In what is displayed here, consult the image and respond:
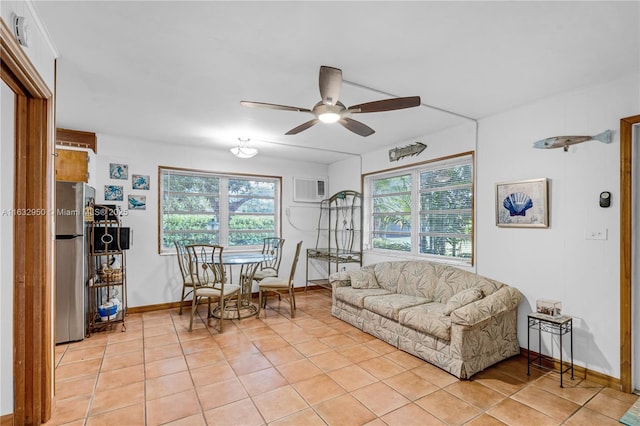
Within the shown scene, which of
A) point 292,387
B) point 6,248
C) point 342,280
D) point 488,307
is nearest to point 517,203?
point 488,307

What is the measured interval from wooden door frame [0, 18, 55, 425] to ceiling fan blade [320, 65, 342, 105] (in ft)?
5.62

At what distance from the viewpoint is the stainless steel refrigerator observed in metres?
3.37

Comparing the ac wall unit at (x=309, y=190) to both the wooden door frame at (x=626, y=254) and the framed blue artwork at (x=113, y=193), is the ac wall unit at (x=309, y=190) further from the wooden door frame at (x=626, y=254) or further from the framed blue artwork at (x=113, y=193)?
the wooden door frame at (x=626, y=254)

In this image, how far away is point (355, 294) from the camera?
406 cm

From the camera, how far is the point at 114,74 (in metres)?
2.57

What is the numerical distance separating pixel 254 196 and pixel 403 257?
2.79 meters

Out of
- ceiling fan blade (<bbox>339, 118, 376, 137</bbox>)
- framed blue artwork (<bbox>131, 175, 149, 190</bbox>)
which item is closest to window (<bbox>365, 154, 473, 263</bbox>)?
ceiling fan blade (<bbox>339, 118, 376, 137</bbox>)

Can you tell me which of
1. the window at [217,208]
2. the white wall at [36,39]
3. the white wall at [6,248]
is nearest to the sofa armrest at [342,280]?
the window at [217,208]

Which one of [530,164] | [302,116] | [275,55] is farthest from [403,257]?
[275,55]

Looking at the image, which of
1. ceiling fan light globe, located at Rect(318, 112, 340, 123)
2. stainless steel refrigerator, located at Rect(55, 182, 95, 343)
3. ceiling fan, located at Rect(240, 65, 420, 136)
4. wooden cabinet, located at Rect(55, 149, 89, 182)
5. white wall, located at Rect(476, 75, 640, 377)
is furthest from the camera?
wooden cabinet, located at Rect(55, 149, 89, 182)

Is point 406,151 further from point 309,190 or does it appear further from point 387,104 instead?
point 387,104

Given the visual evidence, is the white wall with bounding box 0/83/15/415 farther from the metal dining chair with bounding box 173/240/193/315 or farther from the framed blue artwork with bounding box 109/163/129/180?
the framed blue artwork with bounding box 109/163/129/180

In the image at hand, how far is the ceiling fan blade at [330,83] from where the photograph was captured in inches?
77.7

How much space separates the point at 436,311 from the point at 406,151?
7.58 feet
